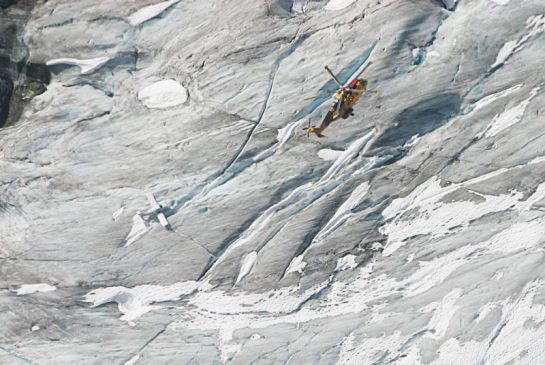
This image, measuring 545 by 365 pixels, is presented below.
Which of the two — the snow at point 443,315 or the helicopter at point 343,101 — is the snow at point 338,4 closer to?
the helicopter at point 343,101

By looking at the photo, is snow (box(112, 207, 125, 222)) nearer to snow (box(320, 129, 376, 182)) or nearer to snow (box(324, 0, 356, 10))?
snow (box(320, 129, 376, 182))

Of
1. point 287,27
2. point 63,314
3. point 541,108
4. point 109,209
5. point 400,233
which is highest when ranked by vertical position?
point 287,27

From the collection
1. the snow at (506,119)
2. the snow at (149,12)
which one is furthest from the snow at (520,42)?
the snow at (149,12)

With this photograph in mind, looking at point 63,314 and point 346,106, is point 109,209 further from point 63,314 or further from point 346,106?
point 346,106

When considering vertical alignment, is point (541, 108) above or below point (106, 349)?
above

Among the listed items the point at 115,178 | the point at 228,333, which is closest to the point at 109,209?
the point at 115,178

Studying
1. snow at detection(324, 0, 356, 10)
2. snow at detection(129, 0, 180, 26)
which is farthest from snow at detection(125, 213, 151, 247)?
snow at detection(324, 0, 356, 10)
